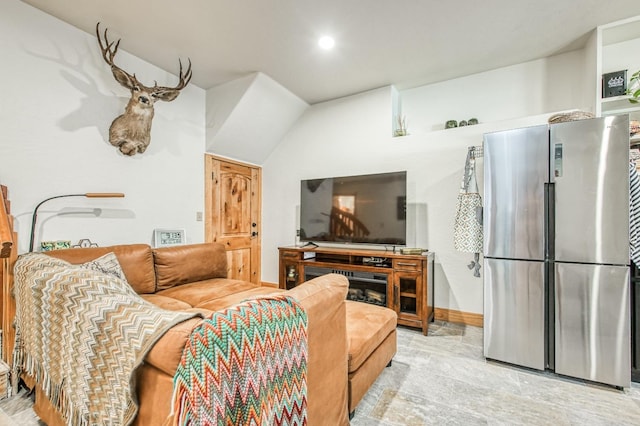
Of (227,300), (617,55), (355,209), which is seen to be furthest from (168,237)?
(617,55)

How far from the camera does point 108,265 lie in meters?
2.17

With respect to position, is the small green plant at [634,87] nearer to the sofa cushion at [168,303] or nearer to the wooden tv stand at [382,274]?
the wooden tv stand at [382,274]

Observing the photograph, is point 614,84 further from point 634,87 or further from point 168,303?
point 168,303

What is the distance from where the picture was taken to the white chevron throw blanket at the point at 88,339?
921 mm

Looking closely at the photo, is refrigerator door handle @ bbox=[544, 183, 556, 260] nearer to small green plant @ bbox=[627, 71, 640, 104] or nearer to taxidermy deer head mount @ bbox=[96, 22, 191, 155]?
small green plant @ bbox=[627, 71, 640, 104]

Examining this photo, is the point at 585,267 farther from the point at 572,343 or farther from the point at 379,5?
the point at 379,5

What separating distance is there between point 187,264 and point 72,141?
1.48m

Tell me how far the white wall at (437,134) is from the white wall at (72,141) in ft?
6.13

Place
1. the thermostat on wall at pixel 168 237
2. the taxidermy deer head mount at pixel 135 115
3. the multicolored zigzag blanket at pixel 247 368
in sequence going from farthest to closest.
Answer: the thermostat on wall at pixel 168 237
the taxidermy deer head mount at pixel 135 115
the multicolored zigzag blanket at pixel 247 368

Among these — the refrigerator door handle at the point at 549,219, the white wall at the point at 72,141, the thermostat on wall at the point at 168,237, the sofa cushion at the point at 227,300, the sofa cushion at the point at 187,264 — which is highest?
the white wall at the point at 72,141

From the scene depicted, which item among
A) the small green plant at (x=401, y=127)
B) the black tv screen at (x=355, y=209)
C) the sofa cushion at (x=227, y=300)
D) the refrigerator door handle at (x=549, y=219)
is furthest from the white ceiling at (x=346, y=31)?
the sofa cushion at (x=227, y=300)

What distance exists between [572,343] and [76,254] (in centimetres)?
374

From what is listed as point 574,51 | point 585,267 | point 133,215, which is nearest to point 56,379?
point 133,215

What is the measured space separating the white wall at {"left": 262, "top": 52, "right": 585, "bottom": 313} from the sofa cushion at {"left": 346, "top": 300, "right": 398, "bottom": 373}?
4.84 ft
